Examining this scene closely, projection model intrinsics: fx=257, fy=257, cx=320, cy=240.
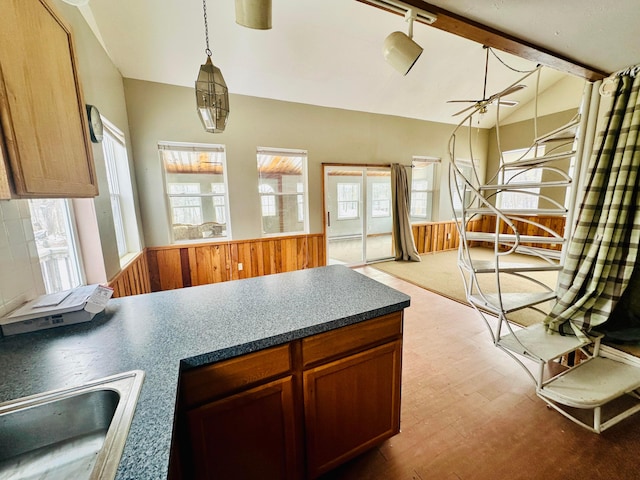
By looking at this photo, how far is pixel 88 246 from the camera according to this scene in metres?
1.79

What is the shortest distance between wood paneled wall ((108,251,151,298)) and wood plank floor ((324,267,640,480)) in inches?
80.5

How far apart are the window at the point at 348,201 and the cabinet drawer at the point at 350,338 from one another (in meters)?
3.65

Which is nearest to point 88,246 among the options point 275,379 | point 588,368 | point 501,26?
point 275,379

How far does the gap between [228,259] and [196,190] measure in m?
1.09

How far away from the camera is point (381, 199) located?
5.35 m

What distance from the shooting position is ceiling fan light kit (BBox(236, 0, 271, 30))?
42.2 inches

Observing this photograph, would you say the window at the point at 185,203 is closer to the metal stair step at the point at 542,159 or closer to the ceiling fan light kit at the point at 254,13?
the ceiling fan light kit at the point at 254,13

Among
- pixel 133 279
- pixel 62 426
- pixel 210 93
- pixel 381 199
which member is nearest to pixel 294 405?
pixel 62 426

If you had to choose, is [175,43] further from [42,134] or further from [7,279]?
[7,279]

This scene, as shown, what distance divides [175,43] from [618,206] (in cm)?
399

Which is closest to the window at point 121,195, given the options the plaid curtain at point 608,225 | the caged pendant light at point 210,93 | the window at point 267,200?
the window at point 267,200

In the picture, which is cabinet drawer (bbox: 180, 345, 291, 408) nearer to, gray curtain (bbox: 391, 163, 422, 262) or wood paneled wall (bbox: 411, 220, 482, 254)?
gray curtain (bbox: 391, 163, 422, 262)

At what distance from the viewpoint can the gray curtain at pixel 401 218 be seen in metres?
4.94

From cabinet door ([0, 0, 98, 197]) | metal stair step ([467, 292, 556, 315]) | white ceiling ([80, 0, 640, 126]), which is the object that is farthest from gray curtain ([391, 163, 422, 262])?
cabinet door ([0, 0, 98, 197])
